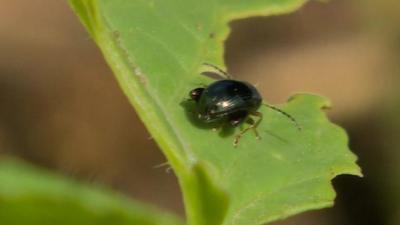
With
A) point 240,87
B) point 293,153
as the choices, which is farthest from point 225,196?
point 240,87

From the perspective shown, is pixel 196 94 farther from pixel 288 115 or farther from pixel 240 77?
pixel 240 77

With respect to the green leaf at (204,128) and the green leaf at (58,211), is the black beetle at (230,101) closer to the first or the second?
the green leaf at (204,128)

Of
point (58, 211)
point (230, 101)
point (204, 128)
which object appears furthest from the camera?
point (230, 101)

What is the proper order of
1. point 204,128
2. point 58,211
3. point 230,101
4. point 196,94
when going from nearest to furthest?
point 58,211 < point 204,128 < point 196,94 < point 230,101

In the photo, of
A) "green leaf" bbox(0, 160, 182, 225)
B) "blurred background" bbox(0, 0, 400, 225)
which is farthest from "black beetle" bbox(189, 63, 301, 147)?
"blurred background" bbox(0, 0, 400, 225)

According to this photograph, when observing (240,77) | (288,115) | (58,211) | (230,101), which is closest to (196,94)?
(288,115)

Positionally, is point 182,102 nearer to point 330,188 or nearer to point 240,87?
point 330,188

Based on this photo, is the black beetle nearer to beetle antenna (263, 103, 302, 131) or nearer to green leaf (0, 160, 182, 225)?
beetle antenna (263, 103, 302, 131)
